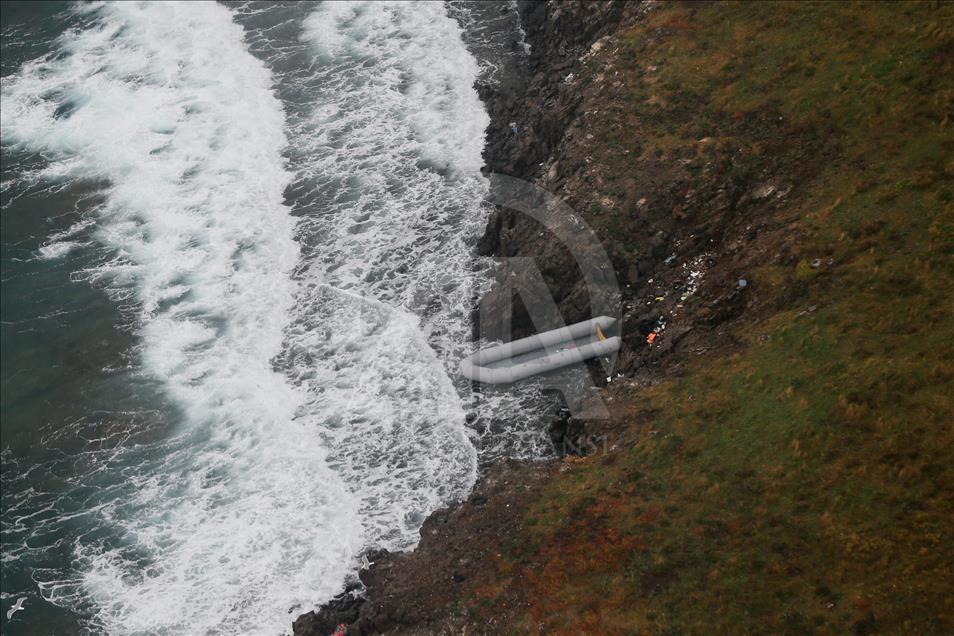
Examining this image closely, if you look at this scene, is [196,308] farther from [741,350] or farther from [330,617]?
[741,350]

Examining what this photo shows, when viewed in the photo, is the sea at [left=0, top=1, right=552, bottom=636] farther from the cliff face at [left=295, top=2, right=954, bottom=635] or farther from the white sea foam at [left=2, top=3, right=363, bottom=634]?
the cliff face at [left=295, top=2, right=954, bottom=635]

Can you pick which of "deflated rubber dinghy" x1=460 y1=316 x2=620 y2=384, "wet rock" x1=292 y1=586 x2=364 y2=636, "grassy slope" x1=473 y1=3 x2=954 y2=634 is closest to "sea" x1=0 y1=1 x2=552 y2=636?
"wet rock" x1=292 y1=586 x2=364 y2=636

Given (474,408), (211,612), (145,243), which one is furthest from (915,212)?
(145,243)

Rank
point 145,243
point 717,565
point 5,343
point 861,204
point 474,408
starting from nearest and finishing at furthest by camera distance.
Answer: point 717,565, point 861,204, point 474,408, point 5,343, point 145,243

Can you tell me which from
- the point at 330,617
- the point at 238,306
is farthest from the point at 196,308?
the point at 330,617

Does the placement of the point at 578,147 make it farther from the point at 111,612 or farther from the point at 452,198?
the point at 111,612

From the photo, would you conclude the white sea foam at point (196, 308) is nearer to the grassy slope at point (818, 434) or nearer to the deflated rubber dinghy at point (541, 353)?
the deflated rubber dinghy at point (541, 353)
